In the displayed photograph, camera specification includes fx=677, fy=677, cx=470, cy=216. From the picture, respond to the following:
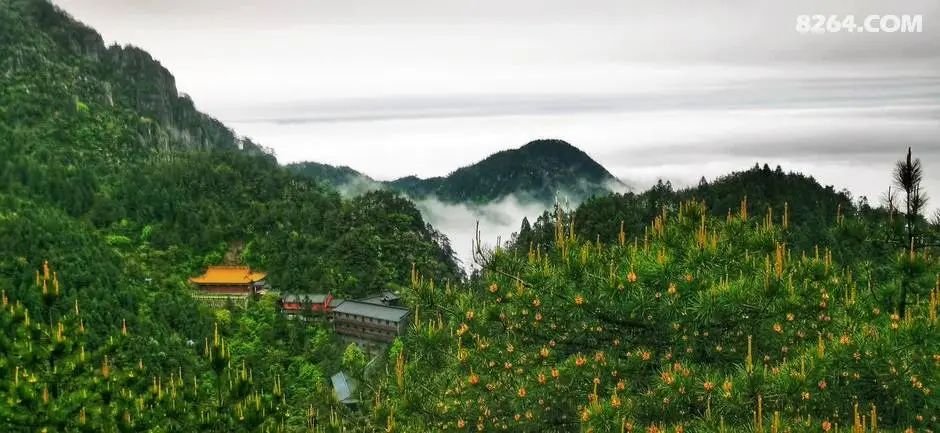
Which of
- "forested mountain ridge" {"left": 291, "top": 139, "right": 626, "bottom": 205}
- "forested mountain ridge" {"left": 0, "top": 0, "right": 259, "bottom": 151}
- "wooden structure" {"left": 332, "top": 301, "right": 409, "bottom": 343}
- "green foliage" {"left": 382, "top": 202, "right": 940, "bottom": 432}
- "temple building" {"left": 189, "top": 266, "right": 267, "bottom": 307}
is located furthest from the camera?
"forested mountain ridge" {"left": 291, "top": 139, "right": 626, "bottom": 205}

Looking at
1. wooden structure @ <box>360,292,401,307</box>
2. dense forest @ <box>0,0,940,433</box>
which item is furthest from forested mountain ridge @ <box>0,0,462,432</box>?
wooden structure @ <box>360,292,401,307</box>

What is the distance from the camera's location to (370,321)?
52.0 metres

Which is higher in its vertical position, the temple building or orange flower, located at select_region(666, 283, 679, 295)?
orange flower, located at select_region(666, 283, 679, 295)

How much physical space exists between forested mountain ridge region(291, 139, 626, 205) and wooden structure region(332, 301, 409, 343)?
133 metres

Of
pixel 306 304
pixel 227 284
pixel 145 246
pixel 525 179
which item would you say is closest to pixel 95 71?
pixel 145 246

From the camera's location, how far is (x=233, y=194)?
7438cm

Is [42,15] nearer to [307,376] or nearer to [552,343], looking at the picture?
[307,376]

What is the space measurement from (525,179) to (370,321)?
140993 millimetres

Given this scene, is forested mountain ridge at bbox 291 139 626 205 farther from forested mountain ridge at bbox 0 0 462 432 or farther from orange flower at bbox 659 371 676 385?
orange flower at bbox 659 371 676 385

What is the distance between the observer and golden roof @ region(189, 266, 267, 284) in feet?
194

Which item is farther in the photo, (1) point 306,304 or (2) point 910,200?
(1) point 306,304

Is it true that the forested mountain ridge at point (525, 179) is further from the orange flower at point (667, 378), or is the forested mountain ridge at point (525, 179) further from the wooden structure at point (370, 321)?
the orange flower at point (667, 378)

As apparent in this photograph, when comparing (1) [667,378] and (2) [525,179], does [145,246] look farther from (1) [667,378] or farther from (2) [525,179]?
(2) [525,179]

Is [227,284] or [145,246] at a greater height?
[145,246]
